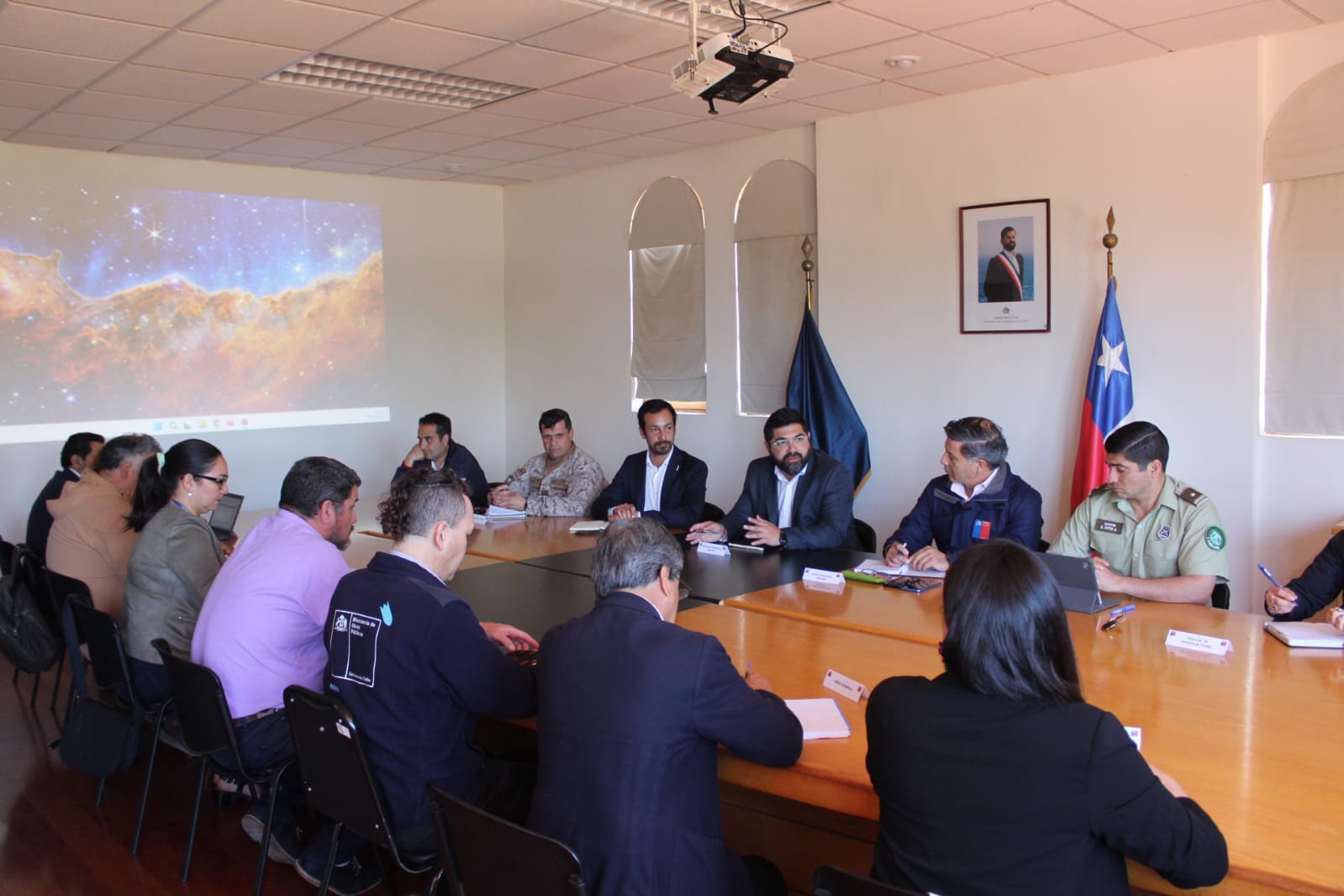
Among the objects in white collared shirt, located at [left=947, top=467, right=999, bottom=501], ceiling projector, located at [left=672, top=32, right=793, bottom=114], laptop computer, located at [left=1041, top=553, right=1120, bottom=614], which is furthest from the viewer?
white collared shirt, located at [left=947, top=467, right=999, bottom=501]

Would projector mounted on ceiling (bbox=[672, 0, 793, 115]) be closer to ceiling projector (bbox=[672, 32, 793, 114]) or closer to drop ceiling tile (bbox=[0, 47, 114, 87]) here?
ceiling projector (bbox=[672, 32, 793, 114])

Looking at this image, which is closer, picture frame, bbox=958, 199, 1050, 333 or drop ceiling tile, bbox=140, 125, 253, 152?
picture frame, bbox=958, 199, 1050, 333

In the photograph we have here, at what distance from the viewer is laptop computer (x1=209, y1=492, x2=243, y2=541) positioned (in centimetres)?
457

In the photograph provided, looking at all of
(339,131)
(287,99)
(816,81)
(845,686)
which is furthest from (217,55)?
(845,686)

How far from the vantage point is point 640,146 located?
6570 mm

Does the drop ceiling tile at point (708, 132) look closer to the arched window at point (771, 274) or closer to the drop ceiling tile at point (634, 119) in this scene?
the drop ceiling tile at point (634, 119)

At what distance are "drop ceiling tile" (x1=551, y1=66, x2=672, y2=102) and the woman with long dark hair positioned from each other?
3.75m

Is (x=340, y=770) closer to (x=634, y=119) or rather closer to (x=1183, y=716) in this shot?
(x=1183, y=716)

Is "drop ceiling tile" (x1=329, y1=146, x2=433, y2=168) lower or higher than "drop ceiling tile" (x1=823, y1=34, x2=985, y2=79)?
higher

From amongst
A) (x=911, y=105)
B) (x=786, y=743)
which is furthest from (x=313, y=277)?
(x=786, y=743)

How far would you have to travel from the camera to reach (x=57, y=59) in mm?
4348

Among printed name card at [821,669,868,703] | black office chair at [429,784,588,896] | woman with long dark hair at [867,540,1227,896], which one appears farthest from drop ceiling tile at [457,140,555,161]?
woman with long dark hair at [867,540,1227,896]

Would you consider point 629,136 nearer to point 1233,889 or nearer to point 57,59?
point 57,59

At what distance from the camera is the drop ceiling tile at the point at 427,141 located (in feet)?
20.0
